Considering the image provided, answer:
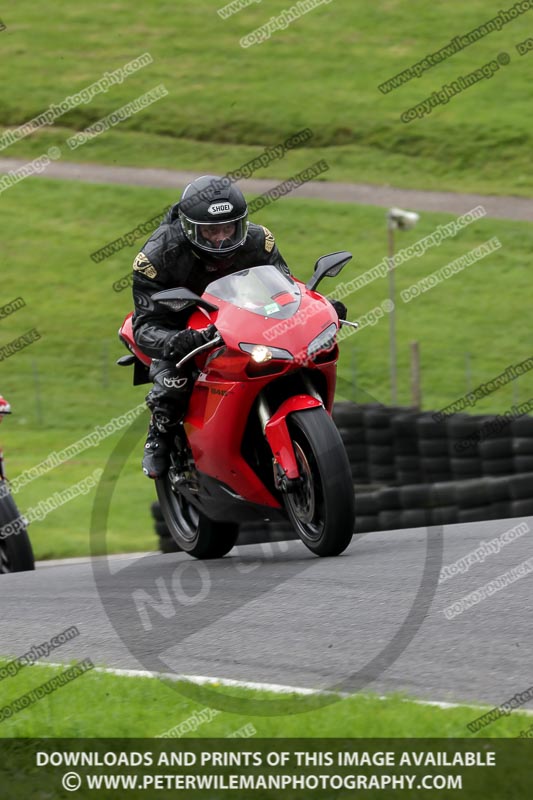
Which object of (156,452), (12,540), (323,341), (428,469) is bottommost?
(428,469)

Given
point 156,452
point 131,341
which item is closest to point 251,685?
point 156,452

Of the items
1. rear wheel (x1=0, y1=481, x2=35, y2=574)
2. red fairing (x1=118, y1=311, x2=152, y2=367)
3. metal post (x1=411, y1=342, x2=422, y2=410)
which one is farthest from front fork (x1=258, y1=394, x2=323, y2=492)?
metal post (x1=411, y1=342, x2=422, y2=410)

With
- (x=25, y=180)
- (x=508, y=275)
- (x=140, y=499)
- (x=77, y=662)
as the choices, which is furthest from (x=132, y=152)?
(x=77, y=662)

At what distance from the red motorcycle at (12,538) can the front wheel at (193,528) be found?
1111 millimetres

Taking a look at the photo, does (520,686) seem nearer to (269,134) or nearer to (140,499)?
(140,499)

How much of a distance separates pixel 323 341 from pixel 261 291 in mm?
515

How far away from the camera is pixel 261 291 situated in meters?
6.96

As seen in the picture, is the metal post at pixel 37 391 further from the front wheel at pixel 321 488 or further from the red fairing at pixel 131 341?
the front wheel at pixel 321 488

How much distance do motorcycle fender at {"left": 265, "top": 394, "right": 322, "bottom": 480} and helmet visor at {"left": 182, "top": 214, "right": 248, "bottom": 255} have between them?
3.51ft

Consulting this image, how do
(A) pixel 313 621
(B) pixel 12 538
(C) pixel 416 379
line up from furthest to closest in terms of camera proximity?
(C) pixel 416 379 → (B) pixel 12 538 → (A) pixel 313 621

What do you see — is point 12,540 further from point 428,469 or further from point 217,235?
point 428,469

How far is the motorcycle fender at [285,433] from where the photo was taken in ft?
21.2

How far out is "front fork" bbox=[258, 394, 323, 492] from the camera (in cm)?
646
